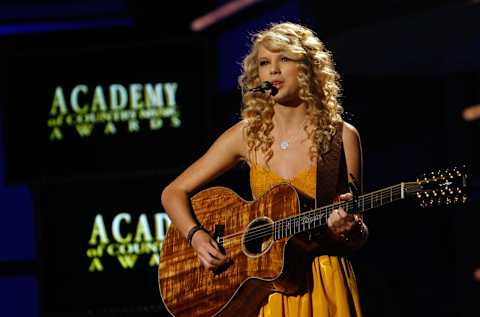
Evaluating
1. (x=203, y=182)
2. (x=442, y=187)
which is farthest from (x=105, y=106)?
(x=442, y=187)

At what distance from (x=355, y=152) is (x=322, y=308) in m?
0.48

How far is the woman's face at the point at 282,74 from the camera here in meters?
3.45

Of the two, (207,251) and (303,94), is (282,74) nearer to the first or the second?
(303,94)

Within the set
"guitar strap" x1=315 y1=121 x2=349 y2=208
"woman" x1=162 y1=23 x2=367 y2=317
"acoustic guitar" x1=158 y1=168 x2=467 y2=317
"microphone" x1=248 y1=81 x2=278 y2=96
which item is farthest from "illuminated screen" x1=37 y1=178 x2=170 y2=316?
"guitar strap" x1=315 y1=121 x2=349 y2=208

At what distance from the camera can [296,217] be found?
3.29 meters

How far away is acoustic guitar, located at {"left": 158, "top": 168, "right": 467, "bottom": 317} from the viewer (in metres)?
3.14

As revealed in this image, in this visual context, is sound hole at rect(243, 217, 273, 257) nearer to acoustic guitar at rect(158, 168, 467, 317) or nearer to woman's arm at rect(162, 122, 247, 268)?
acoustic guitar at rect(158, 168, 467, 317)

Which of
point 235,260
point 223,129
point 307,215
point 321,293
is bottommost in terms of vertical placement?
point 321,293

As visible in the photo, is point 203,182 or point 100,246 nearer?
point 203,182

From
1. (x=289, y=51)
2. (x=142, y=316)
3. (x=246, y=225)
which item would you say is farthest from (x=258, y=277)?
(x=142, y=316)

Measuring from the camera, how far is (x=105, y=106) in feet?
17.4

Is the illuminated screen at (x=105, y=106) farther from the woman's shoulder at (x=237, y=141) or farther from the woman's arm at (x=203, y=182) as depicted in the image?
the woman's shoulder at (x=237, y=141)

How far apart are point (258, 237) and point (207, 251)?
21 cm

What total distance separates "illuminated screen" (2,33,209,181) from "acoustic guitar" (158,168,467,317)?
1.59 meters
